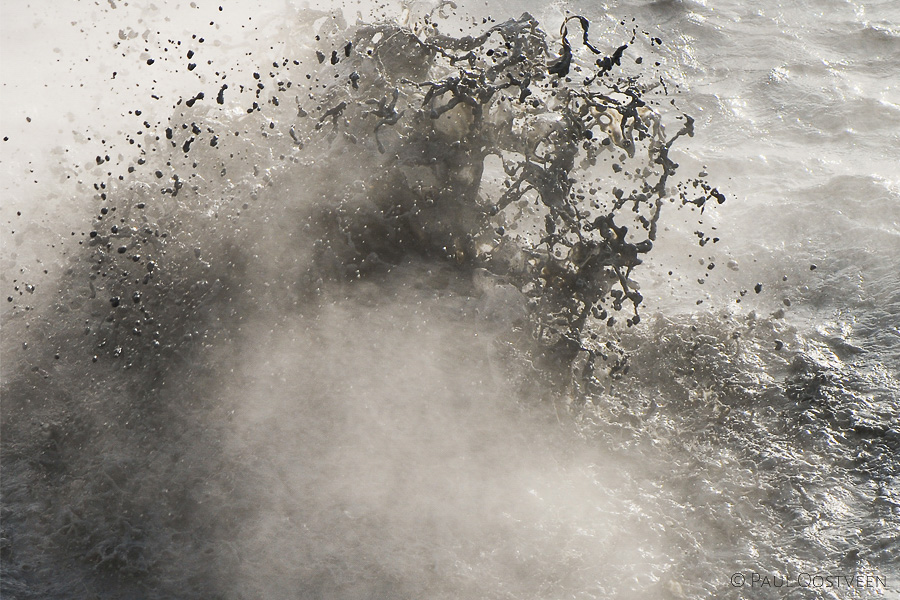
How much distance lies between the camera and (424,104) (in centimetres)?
444

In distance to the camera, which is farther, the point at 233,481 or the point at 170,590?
the point at 233,481

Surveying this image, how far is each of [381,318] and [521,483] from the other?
114 centimetres

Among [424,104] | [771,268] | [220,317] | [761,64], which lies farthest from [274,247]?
[761,64]

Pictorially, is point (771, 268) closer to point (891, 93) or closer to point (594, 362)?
point (594, 362)

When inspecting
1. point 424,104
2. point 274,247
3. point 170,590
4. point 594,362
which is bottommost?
point 170,590

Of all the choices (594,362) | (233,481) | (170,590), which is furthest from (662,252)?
(170,590)

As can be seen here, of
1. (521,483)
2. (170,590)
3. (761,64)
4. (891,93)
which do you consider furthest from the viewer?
(761,64)

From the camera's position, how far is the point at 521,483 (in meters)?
3.87

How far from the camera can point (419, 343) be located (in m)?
4.29

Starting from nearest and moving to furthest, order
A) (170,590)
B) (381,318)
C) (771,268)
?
(170,590) < (381,318) < (771,268)

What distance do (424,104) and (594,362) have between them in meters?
1.69

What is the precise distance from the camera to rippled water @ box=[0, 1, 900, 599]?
362cm

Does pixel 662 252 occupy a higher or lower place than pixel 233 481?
higher

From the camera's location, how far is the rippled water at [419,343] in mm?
3623
